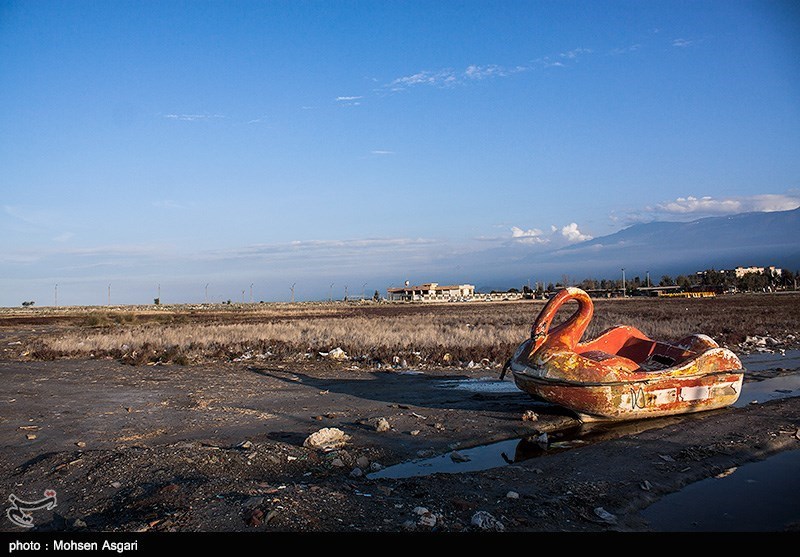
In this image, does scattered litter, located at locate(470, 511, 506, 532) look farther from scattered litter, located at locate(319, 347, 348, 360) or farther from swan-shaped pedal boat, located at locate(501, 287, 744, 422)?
scattered litter, located at locate(319, 347, 348, 360)

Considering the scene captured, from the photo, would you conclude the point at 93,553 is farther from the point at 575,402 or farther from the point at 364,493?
the point at 575,402

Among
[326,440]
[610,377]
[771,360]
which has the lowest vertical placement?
[771,360]

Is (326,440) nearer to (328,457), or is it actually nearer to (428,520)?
(328,457)

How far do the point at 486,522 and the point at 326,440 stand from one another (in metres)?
3.44

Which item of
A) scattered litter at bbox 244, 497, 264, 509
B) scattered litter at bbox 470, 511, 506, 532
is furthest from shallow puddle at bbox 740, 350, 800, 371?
scattered litter at bbox 244, 497, 264, 509

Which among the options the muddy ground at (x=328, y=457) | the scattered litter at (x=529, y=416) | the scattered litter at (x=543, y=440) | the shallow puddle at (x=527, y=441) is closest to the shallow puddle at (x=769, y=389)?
the shallow puddle at (x=527, y=441)

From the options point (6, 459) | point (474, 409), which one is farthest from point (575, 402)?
point (6, 459)

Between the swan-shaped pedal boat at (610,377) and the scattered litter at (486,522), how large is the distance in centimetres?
441

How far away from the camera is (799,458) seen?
24.6 ft

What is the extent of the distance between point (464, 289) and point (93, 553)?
14410 cm

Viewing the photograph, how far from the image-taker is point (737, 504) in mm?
6012

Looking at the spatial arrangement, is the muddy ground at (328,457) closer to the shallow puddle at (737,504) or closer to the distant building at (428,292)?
the shallow puddle at (737,504)

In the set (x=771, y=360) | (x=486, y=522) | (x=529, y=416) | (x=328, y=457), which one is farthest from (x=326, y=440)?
(x=771, y=360)

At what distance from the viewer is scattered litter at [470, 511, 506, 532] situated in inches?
193
